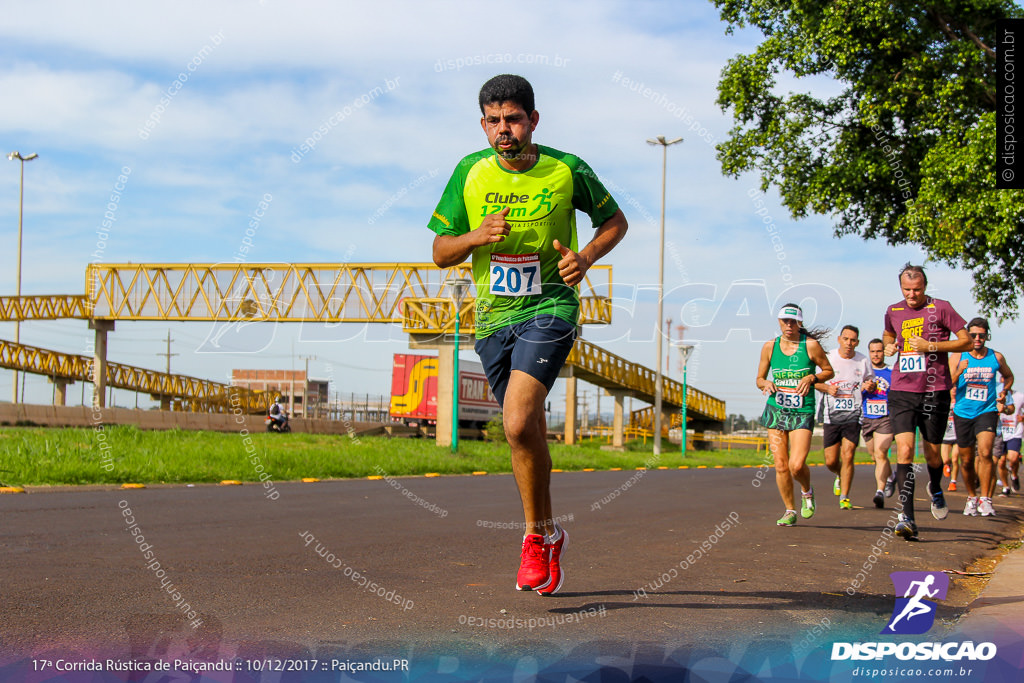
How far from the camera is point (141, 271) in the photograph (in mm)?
44500

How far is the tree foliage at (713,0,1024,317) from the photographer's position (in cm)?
1544

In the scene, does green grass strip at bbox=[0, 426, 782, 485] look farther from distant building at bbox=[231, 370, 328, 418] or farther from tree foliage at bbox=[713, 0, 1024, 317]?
distant building at bbox=[231, 370, 328, 418]

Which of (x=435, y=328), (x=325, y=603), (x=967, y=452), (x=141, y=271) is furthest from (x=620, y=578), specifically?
(x=141, y=271)

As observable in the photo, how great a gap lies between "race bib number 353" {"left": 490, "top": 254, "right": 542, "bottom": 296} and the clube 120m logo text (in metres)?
2.13

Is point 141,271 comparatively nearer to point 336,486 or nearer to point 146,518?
point 336,486

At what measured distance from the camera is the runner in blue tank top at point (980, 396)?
34.4 feet

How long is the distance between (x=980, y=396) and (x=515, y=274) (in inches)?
307

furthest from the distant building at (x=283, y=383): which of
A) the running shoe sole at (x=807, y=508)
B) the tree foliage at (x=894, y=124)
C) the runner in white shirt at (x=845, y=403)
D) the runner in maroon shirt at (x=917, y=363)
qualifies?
the runner in maroon shirt at (x=917, y=363)

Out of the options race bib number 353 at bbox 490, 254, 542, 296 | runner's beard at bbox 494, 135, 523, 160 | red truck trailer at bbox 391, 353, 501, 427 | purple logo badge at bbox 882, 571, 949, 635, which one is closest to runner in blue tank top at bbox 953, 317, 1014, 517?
purple logo badge at bbox 882, 571, 949, 635

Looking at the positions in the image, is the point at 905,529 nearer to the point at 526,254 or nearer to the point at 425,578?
the point at 425,578

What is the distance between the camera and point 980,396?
1052 cm

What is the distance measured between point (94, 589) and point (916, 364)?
22.0ft

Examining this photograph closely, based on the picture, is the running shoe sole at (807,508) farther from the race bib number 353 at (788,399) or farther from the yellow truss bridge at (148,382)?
the yellow truss bridge at (148,382)

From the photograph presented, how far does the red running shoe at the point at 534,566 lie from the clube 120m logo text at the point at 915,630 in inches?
53.3
